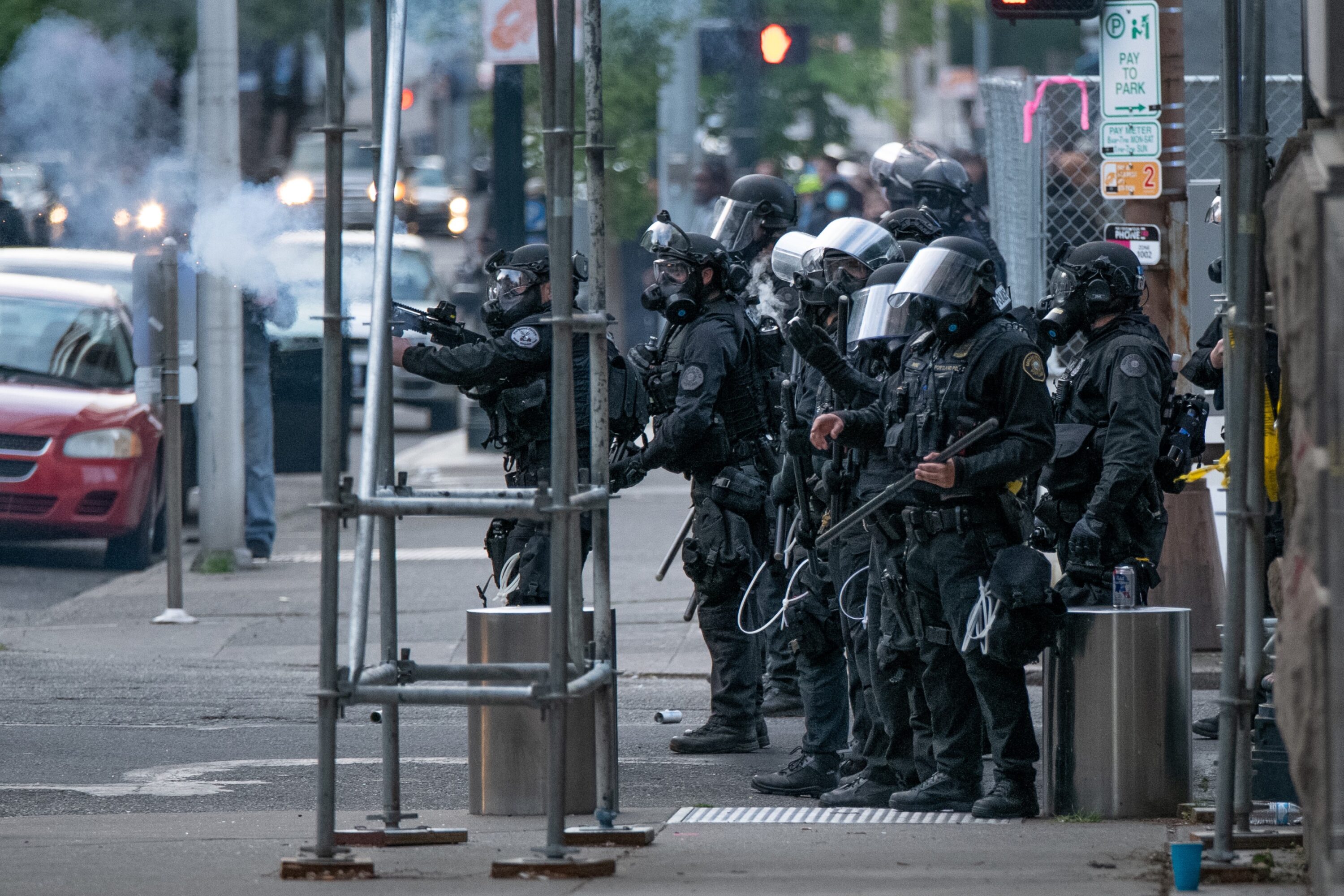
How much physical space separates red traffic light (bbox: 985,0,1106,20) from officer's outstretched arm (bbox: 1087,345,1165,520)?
2297 mm

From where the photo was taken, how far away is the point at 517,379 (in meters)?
7.70

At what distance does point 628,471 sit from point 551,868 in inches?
114

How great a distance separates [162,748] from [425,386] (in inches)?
522

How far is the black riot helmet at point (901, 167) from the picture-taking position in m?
10.7

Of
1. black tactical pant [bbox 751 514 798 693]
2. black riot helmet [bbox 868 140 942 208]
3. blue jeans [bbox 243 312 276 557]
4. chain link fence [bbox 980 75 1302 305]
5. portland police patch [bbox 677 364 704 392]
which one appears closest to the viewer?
portland police patch [bbox 677 364 704 392]

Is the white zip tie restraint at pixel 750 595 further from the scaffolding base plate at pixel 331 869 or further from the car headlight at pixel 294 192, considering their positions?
the car headlight at pixel 294 192

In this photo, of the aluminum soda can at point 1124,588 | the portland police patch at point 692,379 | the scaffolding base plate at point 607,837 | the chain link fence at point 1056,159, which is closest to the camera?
the scaffolding base plate at point 607,837

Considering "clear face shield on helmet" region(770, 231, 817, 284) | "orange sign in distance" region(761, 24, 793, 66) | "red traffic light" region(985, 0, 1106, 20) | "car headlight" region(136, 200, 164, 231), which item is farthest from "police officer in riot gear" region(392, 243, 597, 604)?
"orange sign in distance" region(761, 24, 793, 66)

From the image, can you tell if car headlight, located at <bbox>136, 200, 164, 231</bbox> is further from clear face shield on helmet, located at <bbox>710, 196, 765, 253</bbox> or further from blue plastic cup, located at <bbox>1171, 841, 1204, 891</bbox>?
blue plastic cup, located at <bbox>1171, 841, 1204, 891</bbox>

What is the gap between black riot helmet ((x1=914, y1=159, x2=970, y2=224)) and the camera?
1044 cm

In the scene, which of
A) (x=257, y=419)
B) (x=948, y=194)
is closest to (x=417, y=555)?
(x=257, y=419)

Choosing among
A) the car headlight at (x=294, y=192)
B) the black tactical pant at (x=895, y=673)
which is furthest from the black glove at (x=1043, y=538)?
the car headlight at (x=294, y=192)

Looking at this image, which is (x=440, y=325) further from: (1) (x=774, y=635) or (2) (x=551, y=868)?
(2) (x=551, y=868)

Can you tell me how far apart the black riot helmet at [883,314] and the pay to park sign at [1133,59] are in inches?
92.9
